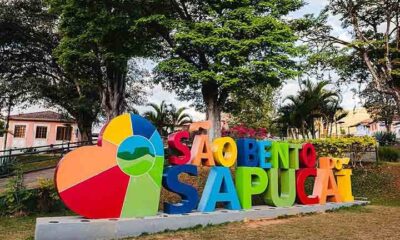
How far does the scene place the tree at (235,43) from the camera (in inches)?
724

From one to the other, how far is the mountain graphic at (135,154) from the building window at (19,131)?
49105mm

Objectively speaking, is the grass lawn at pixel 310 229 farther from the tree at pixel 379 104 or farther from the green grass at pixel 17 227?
the tree at pixel 379 104

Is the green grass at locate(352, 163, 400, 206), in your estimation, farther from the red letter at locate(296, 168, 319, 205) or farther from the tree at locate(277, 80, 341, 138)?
the tree at locate(277, 80, 341, 138)

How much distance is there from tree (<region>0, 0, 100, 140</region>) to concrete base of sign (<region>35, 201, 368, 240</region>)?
17.9 m

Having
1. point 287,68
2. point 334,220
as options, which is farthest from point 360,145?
point 334,220

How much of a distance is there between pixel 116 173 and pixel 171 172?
56.7 inches

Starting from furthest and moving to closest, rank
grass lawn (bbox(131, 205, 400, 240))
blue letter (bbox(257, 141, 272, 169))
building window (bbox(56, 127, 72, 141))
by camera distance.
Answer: building window (bbox(56, 127, 72, 141))
blue letter (bbox(257, 141, 272, 169))
grass lawn (bbox(131, 205, 400, 240))

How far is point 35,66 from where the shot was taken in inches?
1145

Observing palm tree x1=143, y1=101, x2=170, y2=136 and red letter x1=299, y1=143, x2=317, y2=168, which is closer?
red letter x1=299, y1=143, x2=317, y2=168

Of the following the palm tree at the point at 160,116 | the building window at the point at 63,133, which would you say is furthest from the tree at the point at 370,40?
the building window at the point at 63,133

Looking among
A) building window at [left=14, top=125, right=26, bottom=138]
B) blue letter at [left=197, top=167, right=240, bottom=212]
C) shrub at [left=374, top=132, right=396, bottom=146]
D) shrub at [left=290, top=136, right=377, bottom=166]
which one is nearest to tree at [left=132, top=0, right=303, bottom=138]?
shrub at [left=290, top=136, right=377, bottom=166]

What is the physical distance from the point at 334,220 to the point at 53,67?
79.1 ft

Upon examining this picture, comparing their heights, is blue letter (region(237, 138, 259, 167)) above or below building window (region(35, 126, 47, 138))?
below

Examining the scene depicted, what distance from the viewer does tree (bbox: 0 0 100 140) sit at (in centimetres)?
2680
